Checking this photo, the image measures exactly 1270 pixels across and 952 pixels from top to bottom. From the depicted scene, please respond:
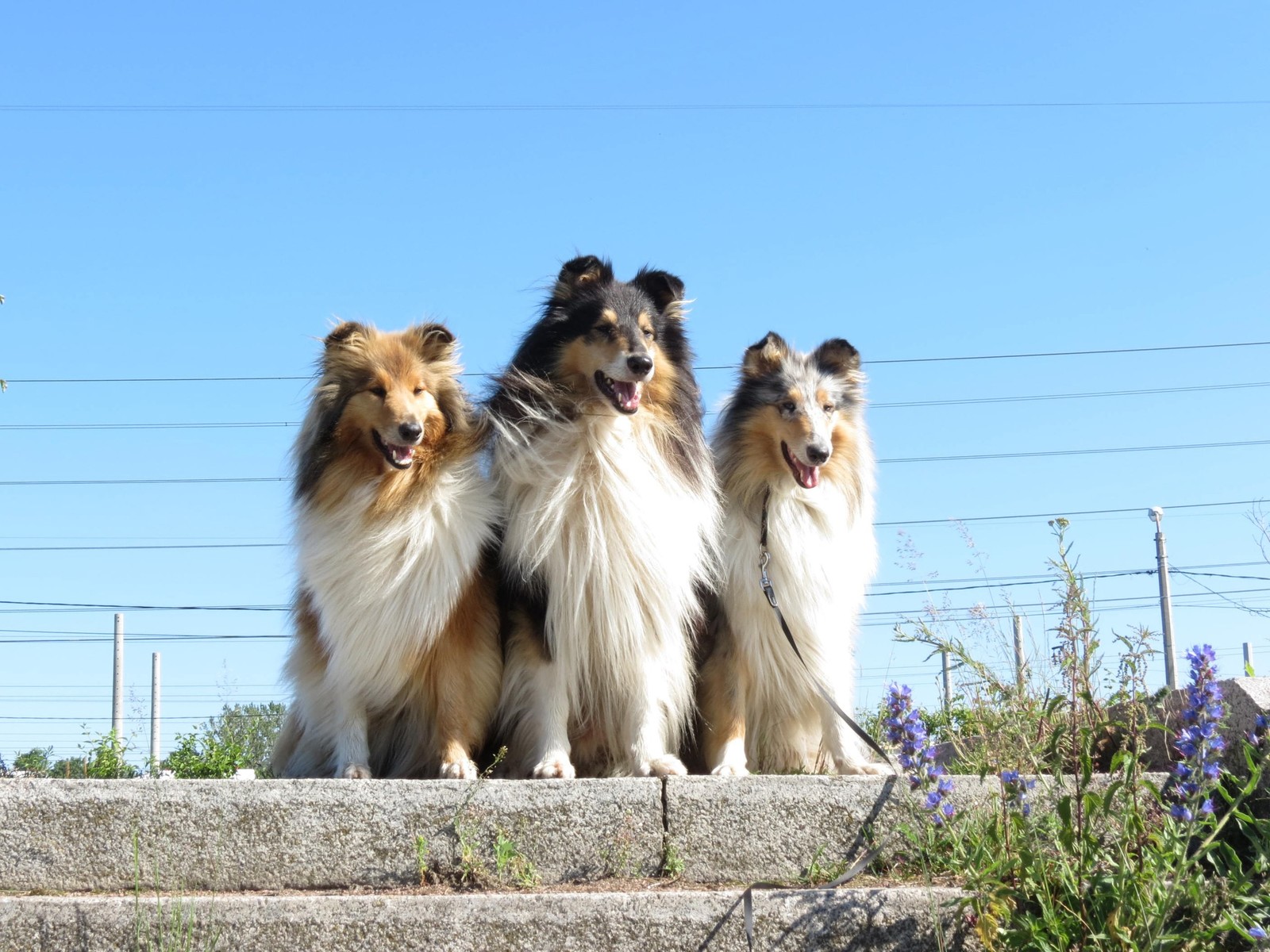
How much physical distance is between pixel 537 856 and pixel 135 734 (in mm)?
7587

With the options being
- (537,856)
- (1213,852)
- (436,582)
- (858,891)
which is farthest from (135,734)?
(1213,852)

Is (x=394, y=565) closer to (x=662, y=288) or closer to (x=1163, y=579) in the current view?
(x=662, y=288)

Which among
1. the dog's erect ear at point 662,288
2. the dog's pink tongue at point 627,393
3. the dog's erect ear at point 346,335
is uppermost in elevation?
the dog's erect ear at point 662,288

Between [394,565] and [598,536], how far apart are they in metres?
0.87

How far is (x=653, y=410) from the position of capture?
5.29 metres

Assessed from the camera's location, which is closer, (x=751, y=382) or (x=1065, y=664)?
(x=1065, y=664)

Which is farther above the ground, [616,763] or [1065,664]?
[1065,664]

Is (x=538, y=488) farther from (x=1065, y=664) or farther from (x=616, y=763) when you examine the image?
(x=1065, y=664)

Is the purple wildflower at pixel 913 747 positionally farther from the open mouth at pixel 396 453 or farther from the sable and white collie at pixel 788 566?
the open mouth at pixel 396 453

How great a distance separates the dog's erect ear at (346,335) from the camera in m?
5.28

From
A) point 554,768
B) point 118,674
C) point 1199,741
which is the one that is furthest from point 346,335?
point 118,674

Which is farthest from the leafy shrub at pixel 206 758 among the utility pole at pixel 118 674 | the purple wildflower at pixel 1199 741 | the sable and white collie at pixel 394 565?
the utility pole at pixel 118 674

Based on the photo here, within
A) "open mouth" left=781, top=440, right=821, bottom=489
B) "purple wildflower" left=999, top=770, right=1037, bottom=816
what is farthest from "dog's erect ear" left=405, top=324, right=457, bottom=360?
"purple wildflower" left=999, top=770, right=1037, bottom=816

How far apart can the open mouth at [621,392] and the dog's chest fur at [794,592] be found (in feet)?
2.73
